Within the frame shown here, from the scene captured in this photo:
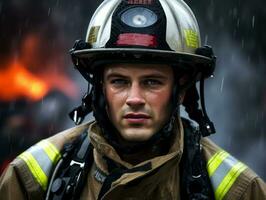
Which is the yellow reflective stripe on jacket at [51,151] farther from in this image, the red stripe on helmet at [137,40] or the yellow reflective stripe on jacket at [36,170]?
the red stripe on helmet at [137,40]

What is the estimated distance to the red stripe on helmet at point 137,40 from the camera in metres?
3.44

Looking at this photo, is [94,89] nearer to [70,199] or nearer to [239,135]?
[70,199]

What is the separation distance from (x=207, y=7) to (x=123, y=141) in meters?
5.80

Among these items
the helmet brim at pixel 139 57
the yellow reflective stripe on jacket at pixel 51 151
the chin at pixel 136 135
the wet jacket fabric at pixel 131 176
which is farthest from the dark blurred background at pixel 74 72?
the chin at pixel 136 135

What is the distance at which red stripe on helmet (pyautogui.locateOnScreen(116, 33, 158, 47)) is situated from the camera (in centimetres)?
344

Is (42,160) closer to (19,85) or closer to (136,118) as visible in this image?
(136,118)

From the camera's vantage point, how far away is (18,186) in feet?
11.2

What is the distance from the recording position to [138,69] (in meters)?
3.41

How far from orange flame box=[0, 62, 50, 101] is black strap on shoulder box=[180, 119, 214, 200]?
19.8ft

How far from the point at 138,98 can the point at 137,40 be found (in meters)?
0.31

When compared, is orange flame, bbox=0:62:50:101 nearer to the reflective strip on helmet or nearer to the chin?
the reflective strip on helmet

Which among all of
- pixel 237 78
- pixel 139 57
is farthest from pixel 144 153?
pixel 237 78

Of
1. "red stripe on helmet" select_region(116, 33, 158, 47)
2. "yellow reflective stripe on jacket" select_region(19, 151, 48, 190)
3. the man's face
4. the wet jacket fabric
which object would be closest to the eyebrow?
the man's face

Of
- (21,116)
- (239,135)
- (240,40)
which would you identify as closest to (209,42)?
(240,40)
